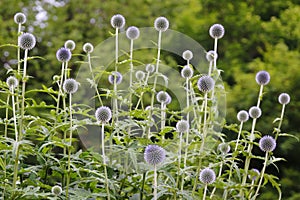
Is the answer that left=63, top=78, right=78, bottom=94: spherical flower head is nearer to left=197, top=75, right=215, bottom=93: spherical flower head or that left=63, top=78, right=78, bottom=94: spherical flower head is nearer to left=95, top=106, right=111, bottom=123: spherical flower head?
left=95, top=106, right=111, bottom=123: spherical flower head

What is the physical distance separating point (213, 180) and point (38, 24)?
4056mm

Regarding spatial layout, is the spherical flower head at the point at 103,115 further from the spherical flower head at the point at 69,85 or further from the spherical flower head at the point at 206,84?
the spherical flower head at the point at 206,84

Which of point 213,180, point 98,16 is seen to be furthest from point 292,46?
point 213,180

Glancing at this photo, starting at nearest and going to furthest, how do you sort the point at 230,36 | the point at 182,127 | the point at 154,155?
the point at 154,155
the point at 182,127
the point at 230,36

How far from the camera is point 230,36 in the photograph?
15.6 feet

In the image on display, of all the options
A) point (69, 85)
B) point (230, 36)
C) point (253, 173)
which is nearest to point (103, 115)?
point (69, 85)

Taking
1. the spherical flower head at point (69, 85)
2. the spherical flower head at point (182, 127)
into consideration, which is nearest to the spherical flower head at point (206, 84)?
the spherical flower head at point (182, 127)

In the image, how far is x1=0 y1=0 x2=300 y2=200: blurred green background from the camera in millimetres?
3596

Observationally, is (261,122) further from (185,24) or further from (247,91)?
(185,24)

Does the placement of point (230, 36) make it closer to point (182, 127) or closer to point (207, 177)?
point (182, 127)

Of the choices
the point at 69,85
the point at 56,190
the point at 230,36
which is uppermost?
the point at 230,36

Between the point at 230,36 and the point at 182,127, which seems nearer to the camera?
the point at 182,127

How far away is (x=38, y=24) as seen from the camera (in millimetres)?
5027

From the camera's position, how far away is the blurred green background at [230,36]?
11.8ft
